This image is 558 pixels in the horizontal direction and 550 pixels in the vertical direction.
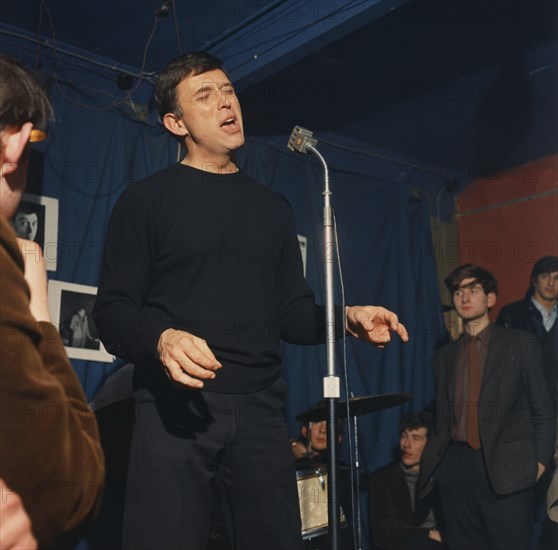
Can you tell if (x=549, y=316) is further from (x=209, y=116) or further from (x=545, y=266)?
(x=209, y=116)

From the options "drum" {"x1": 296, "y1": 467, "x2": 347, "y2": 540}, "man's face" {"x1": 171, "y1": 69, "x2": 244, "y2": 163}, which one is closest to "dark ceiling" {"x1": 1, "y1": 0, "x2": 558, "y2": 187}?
"man's face" {"x1": 171, "y1": 69, "x2": 244, "y2": 163}

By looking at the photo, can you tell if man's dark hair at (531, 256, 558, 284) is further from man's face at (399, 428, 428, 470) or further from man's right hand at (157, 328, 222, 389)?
man's right hand at (157, 328, 222, 389)

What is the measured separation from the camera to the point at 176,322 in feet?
5.82

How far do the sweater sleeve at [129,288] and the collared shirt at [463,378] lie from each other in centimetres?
316

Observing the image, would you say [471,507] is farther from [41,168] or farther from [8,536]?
[8,536]

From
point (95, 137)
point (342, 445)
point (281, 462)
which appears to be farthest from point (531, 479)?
point (95, 137)

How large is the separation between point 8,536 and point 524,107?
219 inches

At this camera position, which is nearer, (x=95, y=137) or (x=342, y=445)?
(x=95, y=137)

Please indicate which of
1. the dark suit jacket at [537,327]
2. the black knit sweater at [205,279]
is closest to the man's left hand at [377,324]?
the black knit sweater at [205,279]

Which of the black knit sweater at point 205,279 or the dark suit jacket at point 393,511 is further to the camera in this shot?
the dark suit jacket at point 393,511

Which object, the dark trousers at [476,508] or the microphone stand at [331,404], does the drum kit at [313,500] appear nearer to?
the dark trousers at [476,508]

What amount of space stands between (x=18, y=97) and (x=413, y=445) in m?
4.68

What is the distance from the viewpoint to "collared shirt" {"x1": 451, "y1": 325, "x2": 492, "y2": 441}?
4469 mm

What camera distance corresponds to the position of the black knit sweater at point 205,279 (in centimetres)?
174
